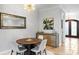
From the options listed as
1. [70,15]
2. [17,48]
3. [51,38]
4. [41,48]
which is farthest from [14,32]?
[70,15]

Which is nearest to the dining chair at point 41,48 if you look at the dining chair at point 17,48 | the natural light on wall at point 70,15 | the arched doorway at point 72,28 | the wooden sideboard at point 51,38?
the wooden sideboard at point 51,38

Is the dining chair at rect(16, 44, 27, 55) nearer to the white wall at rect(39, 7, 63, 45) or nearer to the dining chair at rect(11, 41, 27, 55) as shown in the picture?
the dining chair at rect(11, 41, 27, 55)

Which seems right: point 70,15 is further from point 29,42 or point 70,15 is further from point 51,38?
point 29,42

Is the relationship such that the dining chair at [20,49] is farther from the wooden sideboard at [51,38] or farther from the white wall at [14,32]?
the wooden sideboard at [51,38]

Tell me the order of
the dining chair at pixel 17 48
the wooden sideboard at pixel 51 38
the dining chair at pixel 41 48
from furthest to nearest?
the wooden sideboard at pixel 51 38 → the dining chair at pixel 41 48 → the dining chair at pixel 17 48

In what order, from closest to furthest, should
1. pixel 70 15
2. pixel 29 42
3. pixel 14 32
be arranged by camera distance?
pixel 14 32, pixel 29 42, pixel 70 15

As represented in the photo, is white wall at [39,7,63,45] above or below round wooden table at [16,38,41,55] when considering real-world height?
above

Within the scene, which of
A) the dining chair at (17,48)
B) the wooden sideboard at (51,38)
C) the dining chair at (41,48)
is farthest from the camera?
the wooden sideboard at (51,38)

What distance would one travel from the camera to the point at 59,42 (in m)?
1.88

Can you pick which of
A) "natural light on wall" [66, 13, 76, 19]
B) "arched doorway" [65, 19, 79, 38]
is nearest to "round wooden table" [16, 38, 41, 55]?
"arched doorway" [65, 19, 79, 38]

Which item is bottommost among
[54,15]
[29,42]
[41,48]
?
[41,48]

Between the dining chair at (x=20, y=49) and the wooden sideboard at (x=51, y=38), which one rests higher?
the wooden sideboard at (x=51, y=38)

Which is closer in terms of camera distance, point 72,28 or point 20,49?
point 20,49

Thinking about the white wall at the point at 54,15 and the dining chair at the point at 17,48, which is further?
the white wall at the point at 54,15
